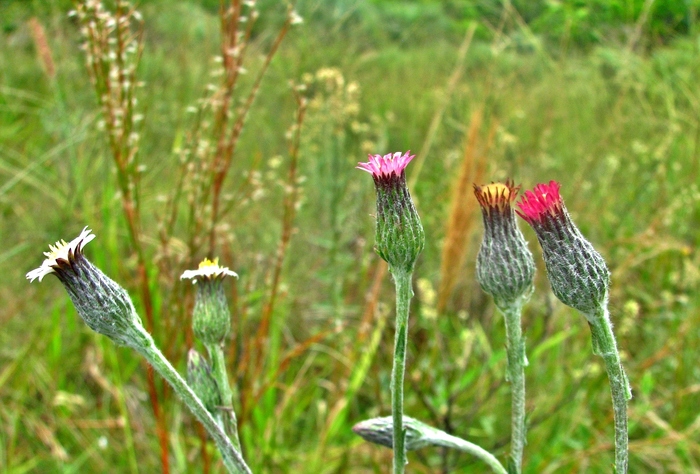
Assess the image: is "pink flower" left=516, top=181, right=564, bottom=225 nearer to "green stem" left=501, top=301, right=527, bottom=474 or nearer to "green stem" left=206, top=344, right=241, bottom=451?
"green stem" left=501, top=301, right=527, bottom=474

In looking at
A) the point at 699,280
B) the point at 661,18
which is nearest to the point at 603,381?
the point at 699,280

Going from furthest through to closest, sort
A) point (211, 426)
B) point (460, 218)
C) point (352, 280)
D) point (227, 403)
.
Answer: point (352, 280) → point (460, 218) → point (227, 403) → point (211, 426)

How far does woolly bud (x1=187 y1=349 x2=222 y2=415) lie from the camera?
1.11 metres

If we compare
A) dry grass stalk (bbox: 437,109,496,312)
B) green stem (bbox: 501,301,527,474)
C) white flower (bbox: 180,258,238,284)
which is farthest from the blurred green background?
green stem (bbox: 501,301,527,474)

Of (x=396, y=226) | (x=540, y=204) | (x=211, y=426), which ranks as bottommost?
(x=211, y=426)

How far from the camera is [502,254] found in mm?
1137

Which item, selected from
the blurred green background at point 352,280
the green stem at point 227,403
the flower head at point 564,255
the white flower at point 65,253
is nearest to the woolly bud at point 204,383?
the green stem at point 227,403

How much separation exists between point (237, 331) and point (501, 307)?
5.09 ft

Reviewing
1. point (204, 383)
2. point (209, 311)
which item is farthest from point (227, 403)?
point (209, 311)

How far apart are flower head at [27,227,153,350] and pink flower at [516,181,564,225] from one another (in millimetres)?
629

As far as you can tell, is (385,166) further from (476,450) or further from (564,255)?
(476,450)

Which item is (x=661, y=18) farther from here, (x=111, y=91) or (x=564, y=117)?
(x=111, y=91)

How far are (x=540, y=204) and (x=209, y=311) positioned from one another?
63 cm

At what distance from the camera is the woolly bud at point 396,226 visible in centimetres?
105
